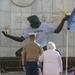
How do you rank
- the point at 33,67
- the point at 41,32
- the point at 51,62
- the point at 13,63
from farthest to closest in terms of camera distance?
1. the point at 13,63
2. the point at 41,32
3. the point at 33,67
4. the point at 51,62

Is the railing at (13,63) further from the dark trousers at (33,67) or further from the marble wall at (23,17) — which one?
the dark trousers at (33,67)

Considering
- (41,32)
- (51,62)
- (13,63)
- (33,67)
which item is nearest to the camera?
(51,62)

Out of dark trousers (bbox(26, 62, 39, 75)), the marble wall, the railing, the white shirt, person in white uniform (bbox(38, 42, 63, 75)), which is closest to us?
person in white uniform (bbox(38, 42, 63, 75))

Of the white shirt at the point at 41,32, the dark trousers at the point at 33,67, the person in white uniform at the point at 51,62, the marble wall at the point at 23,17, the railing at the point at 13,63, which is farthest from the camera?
the marble wall at the point at 23,17

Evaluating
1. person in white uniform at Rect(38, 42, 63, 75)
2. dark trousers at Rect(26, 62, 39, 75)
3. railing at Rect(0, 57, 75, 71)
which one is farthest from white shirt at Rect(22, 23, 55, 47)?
railing at Rect(0, 57, 75, 71)

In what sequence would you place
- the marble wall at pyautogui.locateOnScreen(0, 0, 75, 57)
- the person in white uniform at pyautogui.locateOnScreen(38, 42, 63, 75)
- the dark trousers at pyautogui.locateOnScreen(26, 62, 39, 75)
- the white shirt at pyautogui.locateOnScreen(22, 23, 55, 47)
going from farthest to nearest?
the marble wall at pyautogui.locateOnScreen(0, 0, 75, 57) → the white shirt at pyautogui.locateOnScreen(22, 23, 55, 47) → the dark trousers at pyautogui.locateOnScreen(26, 62, 39, 75) → the person in white uniform at pyautogui.locateOnScreen(38, 42, 63, 75)

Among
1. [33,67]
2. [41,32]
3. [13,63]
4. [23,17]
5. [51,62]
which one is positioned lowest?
[13,63]

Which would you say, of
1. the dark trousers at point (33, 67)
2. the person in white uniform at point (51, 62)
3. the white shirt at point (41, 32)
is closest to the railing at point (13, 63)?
the white shirt at point (41, 32)

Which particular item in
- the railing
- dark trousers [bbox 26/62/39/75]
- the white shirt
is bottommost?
the railing

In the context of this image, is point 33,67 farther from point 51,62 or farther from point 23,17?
point 23,17

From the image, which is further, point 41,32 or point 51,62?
point 41,32

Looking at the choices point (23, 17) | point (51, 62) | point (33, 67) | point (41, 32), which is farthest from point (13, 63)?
point (51, 62)

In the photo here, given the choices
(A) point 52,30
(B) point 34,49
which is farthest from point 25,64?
(A) point 52,30

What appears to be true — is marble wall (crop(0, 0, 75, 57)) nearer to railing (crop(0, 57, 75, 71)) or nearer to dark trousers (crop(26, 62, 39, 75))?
railing (crop(0, 57, 75, 71))
